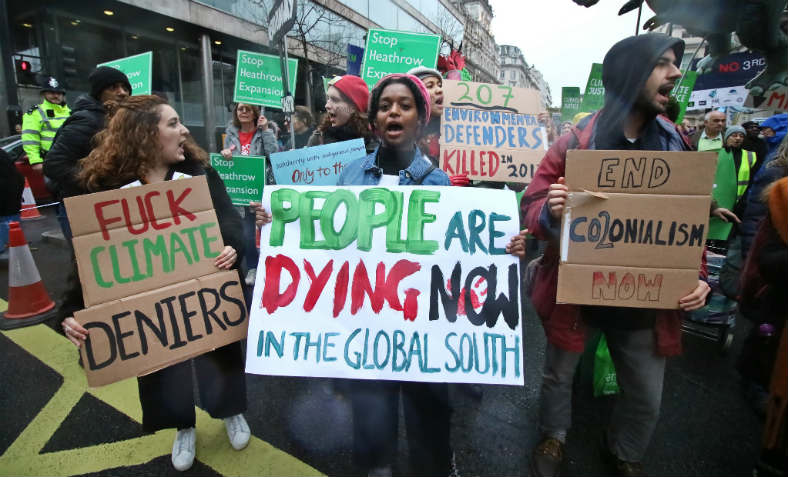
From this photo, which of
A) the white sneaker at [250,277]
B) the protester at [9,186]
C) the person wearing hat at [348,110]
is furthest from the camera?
the white sneaker at [250,277]

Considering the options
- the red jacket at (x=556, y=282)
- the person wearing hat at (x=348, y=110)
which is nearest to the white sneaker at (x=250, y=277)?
the person wearing hat at (x=348, y=110)

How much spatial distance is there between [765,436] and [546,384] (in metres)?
0.79

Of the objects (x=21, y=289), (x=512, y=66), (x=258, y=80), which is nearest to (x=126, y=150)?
(x=21, y=289)

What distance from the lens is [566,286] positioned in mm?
1618

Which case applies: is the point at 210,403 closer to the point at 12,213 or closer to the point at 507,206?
the point at 507,206

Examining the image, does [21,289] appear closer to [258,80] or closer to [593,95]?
[258,80]

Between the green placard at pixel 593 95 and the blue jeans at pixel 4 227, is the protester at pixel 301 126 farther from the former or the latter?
the green placard at pixel 593 95

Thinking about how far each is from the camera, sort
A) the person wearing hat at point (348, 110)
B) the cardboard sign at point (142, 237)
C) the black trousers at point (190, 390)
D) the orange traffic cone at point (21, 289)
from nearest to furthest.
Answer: the cardboard sign at point (142, 237) < the black trousers at point (190, 390) < the person wearing hat at point (348, 110) < the orange traffic cone at point (21, 289)

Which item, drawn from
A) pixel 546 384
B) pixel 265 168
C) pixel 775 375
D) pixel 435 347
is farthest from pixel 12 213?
pixel 775 375

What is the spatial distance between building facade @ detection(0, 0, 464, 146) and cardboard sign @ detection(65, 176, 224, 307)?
30.5ft

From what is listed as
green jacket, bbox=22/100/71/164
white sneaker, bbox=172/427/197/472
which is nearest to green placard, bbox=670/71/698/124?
white sneaker, bbox=172/427/197/472

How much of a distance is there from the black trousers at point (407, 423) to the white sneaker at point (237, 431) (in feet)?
2.33

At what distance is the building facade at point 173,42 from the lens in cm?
1170

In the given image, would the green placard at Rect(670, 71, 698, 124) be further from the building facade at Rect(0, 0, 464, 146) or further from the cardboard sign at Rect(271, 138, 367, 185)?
the building facade at Rect(0, 0, 464, 146)
